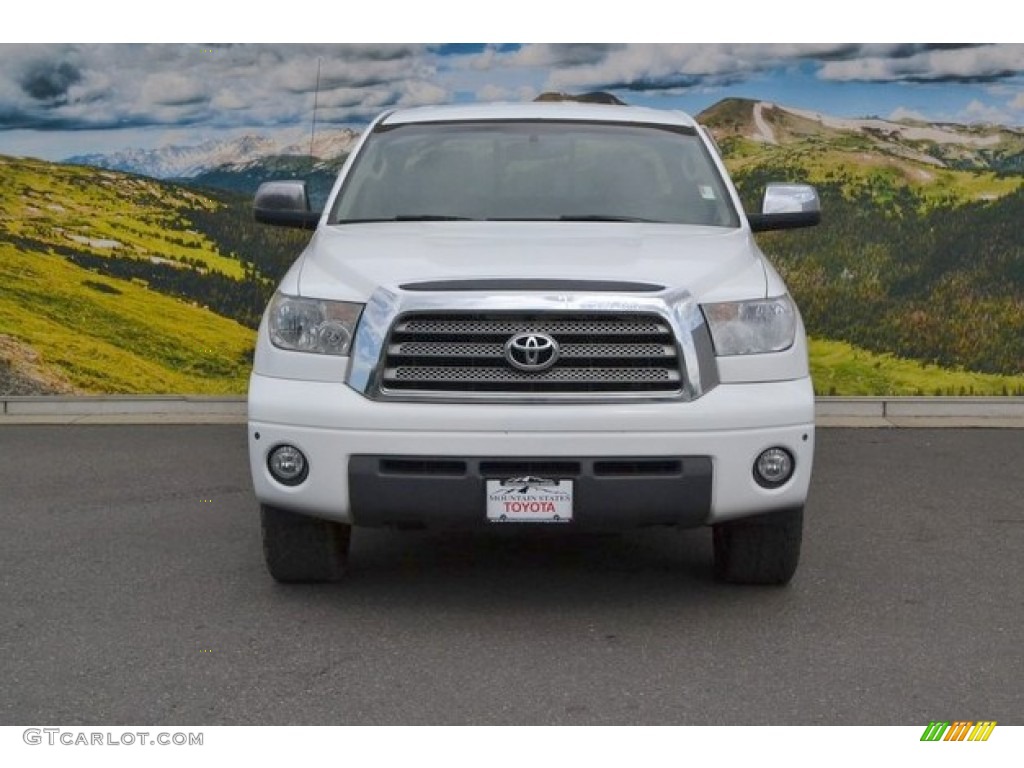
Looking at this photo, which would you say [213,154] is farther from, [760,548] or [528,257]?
[760,548]

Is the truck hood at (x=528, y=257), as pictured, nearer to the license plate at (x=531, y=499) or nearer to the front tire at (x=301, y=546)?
the license plate at (x=531, y=499)

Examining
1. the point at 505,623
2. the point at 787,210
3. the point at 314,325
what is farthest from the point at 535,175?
the point at 505,623

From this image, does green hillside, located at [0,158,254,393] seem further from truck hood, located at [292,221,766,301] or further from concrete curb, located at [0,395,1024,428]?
truck hood, located at [292,221,766,301]

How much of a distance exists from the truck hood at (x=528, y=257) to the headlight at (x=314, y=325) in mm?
46

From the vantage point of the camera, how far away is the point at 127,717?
493 cm

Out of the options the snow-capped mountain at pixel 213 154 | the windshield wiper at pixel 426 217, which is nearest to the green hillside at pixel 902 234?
the snow-capped mountain at pixel 213 154

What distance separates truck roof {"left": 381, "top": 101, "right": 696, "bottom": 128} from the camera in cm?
764

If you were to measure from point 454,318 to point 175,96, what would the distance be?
7.21 metres

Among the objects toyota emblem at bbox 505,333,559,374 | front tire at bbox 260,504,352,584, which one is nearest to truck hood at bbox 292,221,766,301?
toyota emblem at bbox 505,333,559,374

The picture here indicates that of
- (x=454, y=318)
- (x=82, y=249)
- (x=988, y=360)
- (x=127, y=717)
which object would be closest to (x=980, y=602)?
(x=454, y=318)

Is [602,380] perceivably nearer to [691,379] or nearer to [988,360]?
[691,379]

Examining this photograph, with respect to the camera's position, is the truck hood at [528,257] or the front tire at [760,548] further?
the front tire at [760,548]

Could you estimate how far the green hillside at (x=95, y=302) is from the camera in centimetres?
1218

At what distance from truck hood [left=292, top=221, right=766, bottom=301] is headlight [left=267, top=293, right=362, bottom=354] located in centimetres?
5
